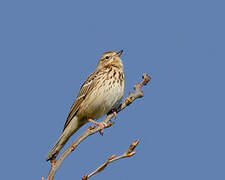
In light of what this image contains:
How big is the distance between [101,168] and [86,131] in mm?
929

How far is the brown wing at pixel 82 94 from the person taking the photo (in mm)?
8488

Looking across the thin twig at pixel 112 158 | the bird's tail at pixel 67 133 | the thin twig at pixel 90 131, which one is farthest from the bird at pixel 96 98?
the thin twig at pixel 112 158

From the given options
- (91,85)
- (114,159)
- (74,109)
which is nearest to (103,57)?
(91,85)

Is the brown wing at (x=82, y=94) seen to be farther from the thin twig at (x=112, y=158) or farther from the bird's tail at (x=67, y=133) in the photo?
the thin twig at (x=112, y=158)

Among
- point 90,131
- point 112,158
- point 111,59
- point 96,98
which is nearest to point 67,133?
point 96,98

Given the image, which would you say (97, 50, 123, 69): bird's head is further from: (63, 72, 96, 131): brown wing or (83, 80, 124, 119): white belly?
(83, 80, 124, 119): white belly

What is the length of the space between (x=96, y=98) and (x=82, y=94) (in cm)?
49

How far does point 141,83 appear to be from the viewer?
6.38 m

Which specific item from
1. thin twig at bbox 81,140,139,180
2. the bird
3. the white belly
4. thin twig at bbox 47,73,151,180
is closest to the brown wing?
the bird

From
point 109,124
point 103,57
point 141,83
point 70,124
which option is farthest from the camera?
point 103,57

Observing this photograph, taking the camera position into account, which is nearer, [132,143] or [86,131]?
[132,143]

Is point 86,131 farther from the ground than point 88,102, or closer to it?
closer to it

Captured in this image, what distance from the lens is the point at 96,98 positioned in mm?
8445

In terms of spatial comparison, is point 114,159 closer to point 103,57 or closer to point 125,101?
point 125,101
